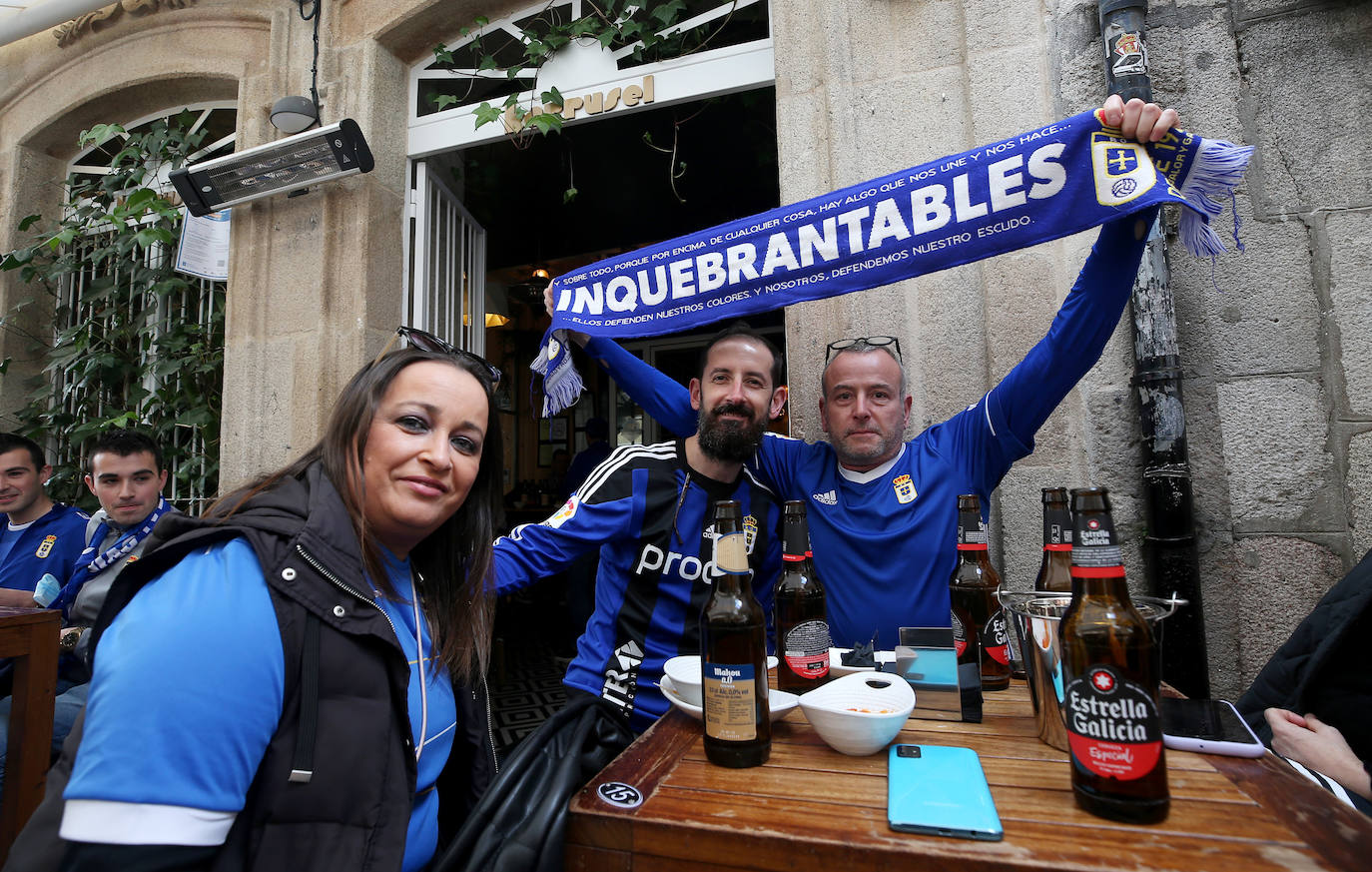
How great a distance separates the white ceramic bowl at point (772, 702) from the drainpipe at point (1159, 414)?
1624 millimetres

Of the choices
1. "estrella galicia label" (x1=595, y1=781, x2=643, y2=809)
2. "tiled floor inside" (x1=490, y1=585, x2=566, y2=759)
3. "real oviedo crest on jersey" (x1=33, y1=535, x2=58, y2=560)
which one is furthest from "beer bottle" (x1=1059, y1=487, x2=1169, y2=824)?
"real oviedo crest on jersey" (x1=33, y1=535, x2=58, y2=560)

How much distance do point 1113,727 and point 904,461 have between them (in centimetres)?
134

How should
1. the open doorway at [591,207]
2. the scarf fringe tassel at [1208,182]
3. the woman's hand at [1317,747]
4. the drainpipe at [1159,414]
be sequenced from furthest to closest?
the open doorway at [591,207] < the drainpipe at [1159,414] < the scarf fringe tassel at [1208,182] < the woman's hand at [1317,747]

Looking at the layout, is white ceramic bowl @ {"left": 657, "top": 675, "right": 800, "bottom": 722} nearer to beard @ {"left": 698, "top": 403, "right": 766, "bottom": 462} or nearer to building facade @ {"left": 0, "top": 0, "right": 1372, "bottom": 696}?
beard @ {"left": 698, "top": 403, "right": 766, "bottom": 462}

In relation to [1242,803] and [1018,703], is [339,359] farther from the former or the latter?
[1242,803]

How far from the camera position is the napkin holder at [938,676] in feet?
4.37

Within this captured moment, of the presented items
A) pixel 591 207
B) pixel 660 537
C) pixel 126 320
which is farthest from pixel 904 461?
pixel 126 320

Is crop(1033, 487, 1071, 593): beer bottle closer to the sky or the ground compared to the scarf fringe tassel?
closer to the ground

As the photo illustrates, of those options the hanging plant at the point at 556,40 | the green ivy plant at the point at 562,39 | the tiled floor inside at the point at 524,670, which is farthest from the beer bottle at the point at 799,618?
the hanging plant at the point at 556,40

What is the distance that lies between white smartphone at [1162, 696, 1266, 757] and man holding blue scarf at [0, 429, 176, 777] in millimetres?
3834

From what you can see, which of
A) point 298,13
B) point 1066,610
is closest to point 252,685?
point 1066,610

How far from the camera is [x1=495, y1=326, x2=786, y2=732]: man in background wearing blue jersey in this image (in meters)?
2.12

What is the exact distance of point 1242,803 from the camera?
94 cm

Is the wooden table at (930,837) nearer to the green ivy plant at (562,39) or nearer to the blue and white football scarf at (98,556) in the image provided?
the blue and white football scarf at (98,556)
